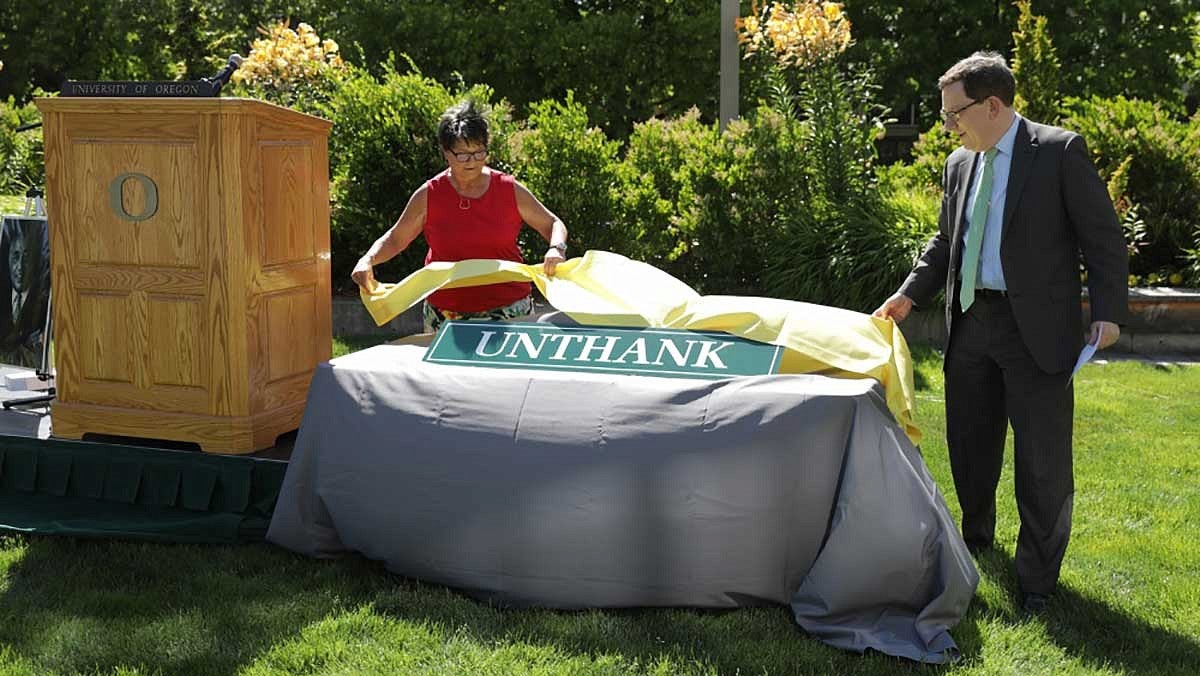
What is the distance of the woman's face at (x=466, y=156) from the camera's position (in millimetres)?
5055

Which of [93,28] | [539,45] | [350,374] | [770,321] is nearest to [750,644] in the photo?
[770,321]

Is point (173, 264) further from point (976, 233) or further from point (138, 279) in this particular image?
point (976, 233)

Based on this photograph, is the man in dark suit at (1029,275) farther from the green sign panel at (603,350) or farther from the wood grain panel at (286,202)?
the wood grain panel at (286,202)

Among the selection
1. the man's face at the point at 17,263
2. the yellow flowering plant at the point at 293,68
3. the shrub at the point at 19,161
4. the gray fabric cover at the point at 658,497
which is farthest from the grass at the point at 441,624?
the shrub at the point at 19,161

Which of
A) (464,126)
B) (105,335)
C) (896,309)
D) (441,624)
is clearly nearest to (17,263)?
(105,335)

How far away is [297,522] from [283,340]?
91 centimetres

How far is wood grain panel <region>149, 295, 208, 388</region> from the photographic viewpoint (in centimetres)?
490

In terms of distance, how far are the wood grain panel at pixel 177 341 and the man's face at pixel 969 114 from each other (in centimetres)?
289

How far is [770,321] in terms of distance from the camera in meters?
4.36

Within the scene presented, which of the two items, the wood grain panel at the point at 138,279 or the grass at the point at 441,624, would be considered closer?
the grass at the point at 441,624

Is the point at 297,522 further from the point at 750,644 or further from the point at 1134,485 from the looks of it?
the point at 1134,485

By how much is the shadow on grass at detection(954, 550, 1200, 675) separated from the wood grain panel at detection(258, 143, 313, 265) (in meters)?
2.98

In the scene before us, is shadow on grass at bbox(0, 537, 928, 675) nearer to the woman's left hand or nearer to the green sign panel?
the green sign panel

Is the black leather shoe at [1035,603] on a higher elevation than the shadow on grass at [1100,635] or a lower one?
higher
